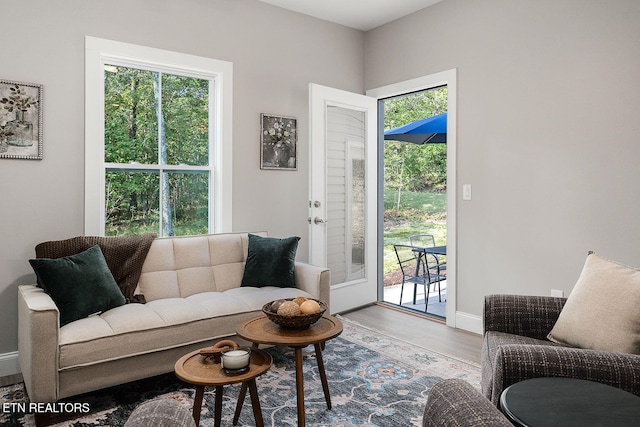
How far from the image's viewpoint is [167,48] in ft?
11.2

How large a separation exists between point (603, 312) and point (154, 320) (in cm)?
222

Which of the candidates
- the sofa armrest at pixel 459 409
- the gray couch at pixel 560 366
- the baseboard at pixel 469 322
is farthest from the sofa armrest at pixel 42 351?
the baseboard at pixel 469 322

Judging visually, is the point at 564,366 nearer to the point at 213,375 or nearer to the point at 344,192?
the point at 213,375

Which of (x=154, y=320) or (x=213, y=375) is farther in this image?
(x=154, y=320)

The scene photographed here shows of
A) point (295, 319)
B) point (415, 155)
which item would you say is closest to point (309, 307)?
point (295, 319)

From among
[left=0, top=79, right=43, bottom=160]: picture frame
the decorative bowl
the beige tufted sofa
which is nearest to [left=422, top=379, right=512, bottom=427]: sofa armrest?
the decorative bowl

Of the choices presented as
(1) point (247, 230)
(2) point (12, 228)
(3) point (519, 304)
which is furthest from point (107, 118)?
(3) point (519, 304)

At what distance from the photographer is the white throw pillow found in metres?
1.83

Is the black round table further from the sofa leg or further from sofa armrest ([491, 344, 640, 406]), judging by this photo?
the sofa leg

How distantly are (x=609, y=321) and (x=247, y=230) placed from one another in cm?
272

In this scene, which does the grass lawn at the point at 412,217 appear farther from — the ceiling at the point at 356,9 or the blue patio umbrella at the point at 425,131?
the ceiling at the point at 356,9

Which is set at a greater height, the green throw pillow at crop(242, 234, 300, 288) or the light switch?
the light switch

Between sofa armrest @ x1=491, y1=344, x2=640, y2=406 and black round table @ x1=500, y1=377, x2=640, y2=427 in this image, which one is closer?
black round table @ x1=500, y1=377, x2=640, y2=427

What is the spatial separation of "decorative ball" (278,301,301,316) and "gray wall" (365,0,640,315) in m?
2.03
